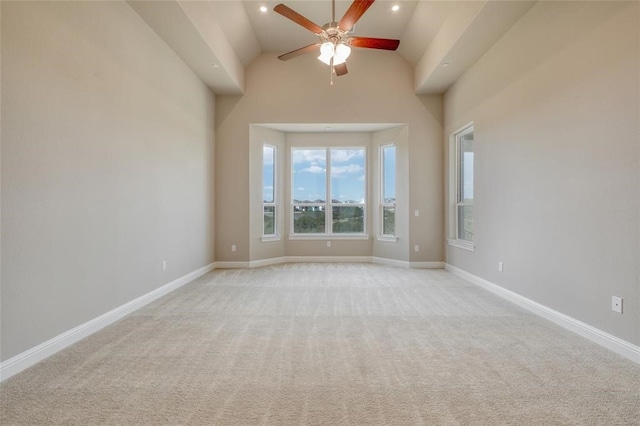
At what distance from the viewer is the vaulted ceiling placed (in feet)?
11.4

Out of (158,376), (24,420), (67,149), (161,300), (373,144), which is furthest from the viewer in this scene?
(373,144)

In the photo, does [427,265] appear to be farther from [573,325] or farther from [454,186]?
[573,325]

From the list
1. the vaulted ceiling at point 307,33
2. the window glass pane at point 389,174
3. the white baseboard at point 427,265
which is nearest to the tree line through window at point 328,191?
the window glass pane at point 389,174

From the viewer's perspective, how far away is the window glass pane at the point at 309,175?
6664mm

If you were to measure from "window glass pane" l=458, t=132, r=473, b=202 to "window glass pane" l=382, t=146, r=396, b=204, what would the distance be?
1.28 meters

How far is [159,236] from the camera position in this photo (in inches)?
152

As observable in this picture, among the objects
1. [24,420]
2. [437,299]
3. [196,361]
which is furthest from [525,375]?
[24,420]

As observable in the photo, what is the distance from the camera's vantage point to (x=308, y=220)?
666 cm

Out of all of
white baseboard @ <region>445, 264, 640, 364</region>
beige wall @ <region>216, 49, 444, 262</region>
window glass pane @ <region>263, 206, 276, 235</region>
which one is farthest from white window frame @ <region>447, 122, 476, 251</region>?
window glass pane @ <region>263, 206, 276, 235</region>

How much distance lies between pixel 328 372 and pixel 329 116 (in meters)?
4.66

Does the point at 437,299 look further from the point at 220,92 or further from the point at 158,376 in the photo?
the point at 220,92

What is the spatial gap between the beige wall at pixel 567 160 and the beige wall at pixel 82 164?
14.0 feet

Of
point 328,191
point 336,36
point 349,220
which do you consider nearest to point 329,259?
point 349,220

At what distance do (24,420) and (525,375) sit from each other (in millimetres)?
2931
